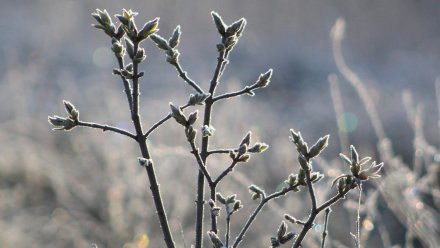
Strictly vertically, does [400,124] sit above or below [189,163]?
above

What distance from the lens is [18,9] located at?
1052 cm

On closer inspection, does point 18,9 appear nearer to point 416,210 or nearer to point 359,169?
point 416,210

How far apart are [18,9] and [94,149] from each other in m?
6.57

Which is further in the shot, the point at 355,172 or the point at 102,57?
the point at 102,57

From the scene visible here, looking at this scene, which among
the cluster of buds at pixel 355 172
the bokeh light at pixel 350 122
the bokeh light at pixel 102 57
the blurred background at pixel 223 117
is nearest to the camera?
the cluster of buds at pixel 355 172

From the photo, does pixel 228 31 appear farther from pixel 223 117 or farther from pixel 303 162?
pixel 223 117

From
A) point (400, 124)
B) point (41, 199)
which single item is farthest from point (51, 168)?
point (400, 124)

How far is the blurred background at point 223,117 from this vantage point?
332 centimetres

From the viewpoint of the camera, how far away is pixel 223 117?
523 cm

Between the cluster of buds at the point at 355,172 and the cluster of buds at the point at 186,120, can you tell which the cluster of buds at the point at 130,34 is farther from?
the cluster of buds at the point at 355,172

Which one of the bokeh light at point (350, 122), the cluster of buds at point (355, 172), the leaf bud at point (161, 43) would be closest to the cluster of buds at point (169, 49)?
the leaf bud at point (161, 43)

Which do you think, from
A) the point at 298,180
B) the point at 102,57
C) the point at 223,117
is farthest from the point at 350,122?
the point at 298,180

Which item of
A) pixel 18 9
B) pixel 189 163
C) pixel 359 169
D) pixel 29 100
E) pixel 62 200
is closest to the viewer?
pixel 359 169

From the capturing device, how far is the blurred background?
10.9 feet
